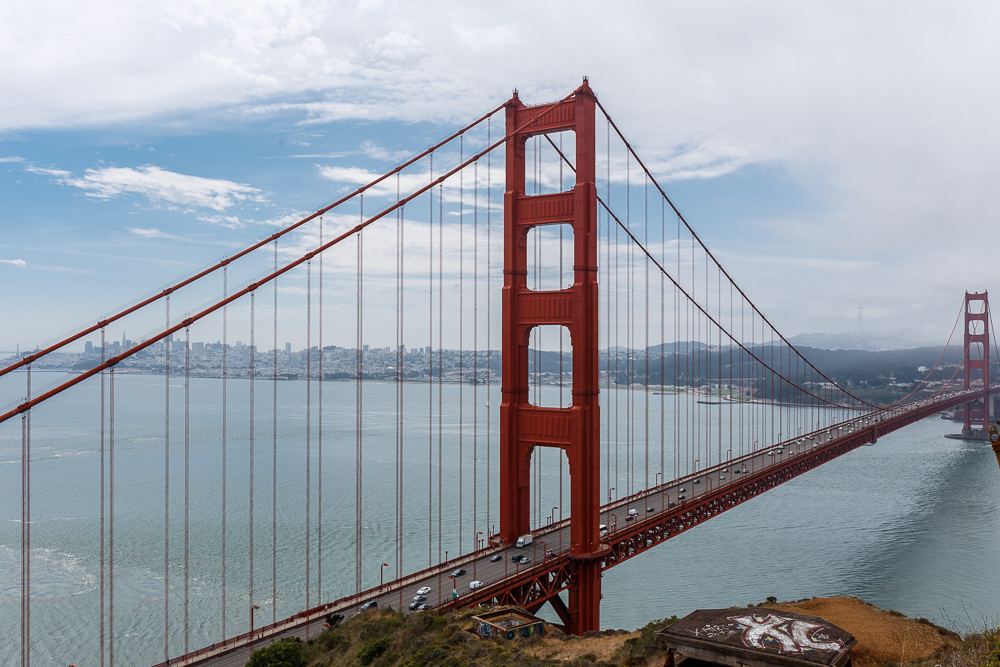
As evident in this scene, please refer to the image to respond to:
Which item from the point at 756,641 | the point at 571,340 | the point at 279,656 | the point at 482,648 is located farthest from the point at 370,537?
the point at 756,641

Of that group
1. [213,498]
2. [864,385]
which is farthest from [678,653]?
[864,385]

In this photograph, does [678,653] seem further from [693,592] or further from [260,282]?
[693,592]

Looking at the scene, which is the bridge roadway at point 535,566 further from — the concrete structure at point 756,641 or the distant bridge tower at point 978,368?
the distant bridge tower at point 978,368

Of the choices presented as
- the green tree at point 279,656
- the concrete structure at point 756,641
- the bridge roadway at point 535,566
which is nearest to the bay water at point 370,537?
the bridge roadway at point 535,566

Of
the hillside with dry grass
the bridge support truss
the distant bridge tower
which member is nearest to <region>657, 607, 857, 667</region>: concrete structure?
the hillside with dry grass

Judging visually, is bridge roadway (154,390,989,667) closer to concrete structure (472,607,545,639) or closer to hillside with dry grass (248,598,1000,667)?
concrete structure (472,607,545,639)

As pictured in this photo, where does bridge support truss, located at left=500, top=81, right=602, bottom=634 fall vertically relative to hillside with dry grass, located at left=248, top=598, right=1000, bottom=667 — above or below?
above
